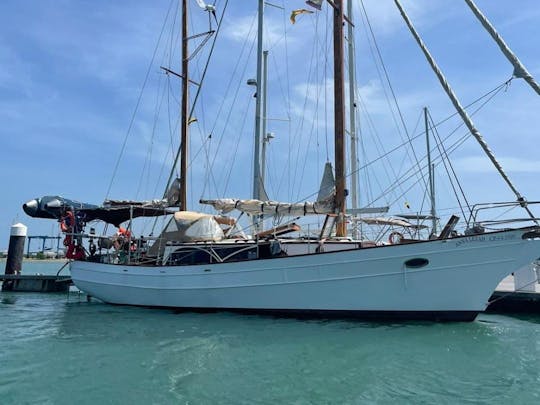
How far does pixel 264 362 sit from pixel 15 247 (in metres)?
24.9

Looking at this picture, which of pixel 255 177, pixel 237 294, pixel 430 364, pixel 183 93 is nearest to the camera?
pixel 430 364

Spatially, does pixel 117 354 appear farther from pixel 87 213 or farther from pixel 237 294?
pixel 87 213

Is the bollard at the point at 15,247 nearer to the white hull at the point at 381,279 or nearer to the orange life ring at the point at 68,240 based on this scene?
the orange life ring at the point at 68,240

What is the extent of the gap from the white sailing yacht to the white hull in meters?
0.03

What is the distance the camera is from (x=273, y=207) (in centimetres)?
1700

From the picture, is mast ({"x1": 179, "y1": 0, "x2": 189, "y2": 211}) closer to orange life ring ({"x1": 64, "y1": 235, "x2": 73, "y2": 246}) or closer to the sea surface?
orange life ring ({"x1": 64, "y1": 235, "x2": 73, "y2": 246})

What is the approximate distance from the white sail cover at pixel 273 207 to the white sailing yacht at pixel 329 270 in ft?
0.13

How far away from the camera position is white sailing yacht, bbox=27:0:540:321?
39.7 feet

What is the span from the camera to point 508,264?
39.5 feet

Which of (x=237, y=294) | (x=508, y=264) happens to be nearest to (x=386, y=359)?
(x=508, y=264)

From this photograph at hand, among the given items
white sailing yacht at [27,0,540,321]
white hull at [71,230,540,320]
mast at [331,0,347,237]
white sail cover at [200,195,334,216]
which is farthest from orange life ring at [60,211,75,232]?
mast at [331,0,347,237]

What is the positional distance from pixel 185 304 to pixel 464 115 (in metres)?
11.0

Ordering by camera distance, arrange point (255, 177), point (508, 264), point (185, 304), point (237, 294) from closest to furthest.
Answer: point (508, 264) < point (237, 294) < point (185, 304) < point (255, 177)

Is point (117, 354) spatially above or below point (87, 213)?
below
